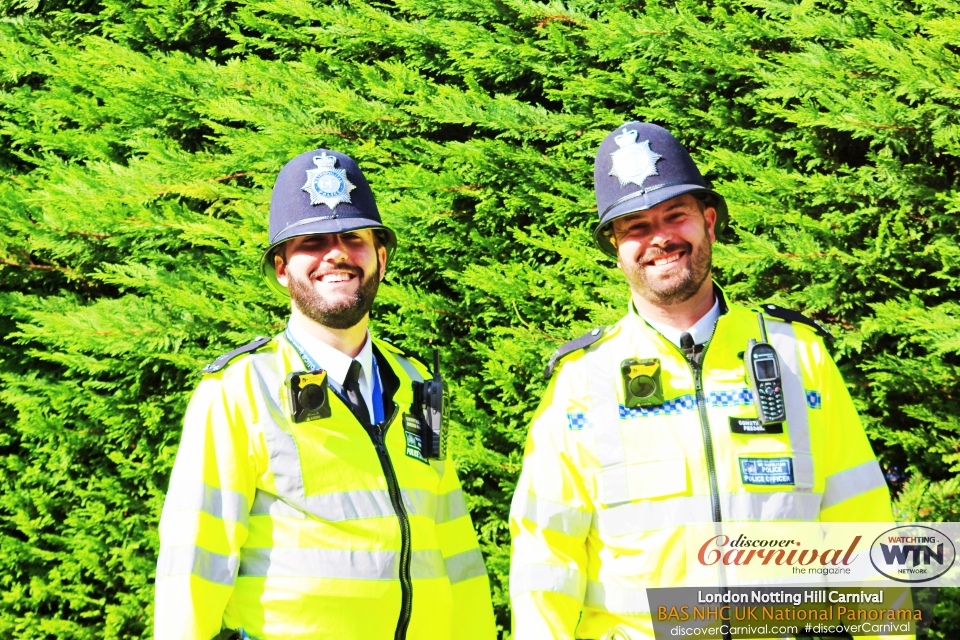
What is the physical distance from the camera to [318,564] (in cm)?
293

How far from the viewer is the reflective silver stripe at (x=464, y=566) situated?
341 centimetres

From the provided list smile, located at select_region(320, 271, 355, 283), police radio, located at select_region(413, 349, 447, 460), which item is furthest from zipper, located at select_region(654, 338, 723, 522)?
smile, located at select_region(320, 271, 355, 283)

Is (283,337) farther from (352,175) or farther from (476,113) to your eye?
(476,113)

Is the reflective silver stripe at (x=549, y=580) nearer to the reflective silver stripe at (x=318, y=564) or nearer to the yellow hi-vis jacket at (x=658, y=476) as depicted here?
the yellow hi-vis jacket at (x=658, y=476)

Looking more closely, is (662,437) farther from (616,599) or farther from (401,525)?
(401,525)

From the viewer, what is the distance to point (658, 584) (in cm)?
282

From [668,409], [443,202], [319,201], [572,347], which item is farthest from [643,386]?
[443,202]

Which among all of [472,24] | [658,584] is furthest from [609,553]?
[472,24]

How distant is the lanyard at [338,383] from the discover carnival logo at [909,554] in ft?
5.72

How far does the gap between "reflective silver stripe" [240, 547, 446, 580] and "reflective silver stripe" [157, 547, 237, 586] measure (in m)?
0.08

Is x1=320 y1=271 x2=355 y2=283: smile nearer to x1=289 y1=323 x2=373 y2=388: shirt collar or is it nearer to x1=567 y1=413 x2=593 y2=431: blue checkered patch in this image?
x1=289 y1=323 x2=373 y2=388: shirt collar

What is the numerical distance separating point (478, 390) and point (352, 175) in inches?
70.6

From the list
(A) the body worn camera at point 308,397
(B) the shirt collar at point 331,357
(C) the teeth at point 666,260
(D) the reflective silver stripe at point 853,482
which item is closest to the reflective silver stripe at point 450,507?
(B) the shirt collar at point 331,357

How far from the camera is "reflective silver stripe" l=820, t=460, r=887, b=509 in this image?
9.63 feet
